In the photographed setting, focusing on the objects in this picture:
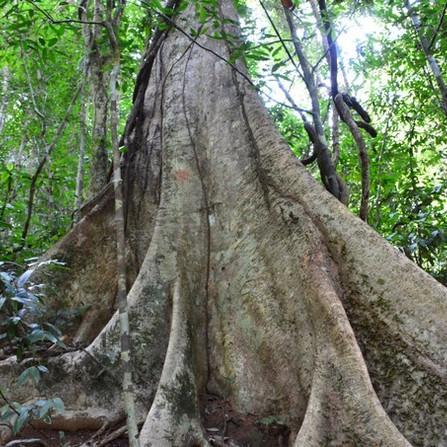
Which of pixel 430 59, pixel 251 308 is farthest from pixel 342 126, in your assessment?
pixel 251 308

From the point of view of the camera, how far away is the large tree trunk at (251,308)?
97.0 inches

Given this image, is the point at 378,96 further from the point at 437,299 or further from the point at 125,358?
the point at 125,358

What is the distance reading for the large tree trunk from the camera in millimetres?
Answer: 2465

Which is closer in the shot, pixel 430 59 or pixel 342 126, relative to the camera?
pixel 430 59

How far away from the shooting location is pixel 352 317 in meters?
2.83

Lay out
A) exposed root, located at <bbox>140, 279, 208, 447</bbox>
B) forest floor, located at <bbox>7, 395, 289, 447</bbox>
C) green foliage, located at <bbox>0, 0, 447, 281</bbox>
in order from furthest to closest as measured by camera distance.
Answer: green foliage, located at <bbox>0, 0, 447, 281</bbox> → forest floor, located at <bbox>7, 395, 289, 447</bbox> → exposed root, located at <bbox>140, 279, 208, 447</bbox>

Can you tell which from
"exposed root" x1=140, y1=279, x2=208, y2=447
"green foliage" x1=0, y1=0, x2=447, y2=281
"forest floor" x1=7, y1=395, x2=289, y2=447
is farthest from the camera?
"green foliage" x1=0, y1=0, x2=447, y2=281

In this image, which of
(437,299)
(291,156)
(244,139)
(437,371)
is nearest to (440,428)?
(437,371)

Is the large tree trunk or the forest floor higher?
the large tree trunk

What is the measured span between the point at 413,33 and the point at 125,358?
5.66m

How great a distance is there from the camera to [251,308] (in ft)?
10.3

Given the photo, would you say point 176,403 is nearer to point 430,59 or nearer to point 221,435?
point 221,435

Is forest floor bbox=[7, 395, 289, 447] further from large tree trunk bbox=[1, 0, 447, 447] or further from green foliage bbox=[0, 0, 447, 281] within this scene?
green foliage bbox=[0, 0, 447, 281]

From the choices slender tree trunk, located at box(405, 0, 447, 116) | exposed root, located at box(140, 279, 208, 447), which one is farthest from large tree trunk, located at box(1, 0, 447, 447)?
slender tree trunk, located at box(405, 0, 447, 116)
